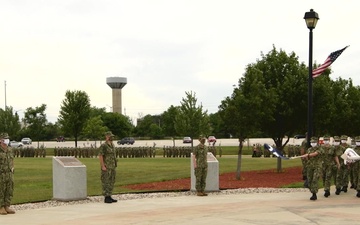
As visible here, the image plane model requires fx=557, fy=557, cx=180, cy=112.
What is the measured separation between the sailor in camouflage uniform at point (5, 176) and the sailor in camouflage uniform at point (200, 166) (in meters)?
5.43

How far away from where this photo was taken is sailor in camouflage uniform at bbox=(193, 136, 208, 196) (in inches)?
632

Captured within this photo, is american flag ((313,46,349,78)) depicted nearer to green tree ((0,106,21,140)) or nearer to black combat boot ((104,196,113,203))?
black combat boot ((104,196,113,203))

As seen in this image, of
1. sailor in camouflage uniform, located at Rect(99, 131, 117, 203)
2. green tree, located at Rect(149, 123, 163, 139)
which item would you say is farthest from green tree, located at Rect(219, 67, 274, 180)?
green tree, located at Rect(149, 123, 163, 139)

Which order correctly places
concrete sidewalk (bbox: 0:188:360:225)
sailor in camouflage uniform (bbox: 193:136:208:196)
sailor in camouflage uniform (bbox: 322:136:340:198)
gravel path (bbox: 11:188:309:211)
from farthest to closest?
sailor in camouflage uniform (bbox: 193:136:208:196) < sailor in camouflage uniform (bbox: 322:136:340:198) < gravel path (bbox: 11:188:309:211) < concrete sidewalk (bbox: 0:188:360:225)

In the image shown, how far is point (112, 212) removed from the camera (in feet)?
41.8

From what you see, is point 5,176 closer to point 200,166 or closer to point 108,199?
point 108,199

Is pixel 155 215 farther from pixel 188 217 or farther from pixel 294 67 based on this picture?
pixel 294 67

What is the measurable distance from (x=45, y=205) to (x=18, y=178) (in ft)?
33.7

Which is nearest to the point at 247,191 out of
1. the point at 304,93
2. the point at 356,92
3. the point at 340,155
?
the point at 340,155

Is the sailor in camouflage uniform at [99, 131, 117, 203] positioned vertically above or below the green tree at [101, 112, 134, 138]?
below

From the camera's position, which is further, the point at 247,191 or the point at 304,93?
the point at 304,93

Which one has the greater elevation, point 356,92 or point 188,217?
point 356,92

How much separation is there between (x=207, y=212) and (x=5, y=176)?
15.3 feet

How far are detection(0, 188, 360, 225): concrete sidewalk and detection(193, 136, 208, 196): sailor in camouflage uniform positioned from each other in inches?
19.0
